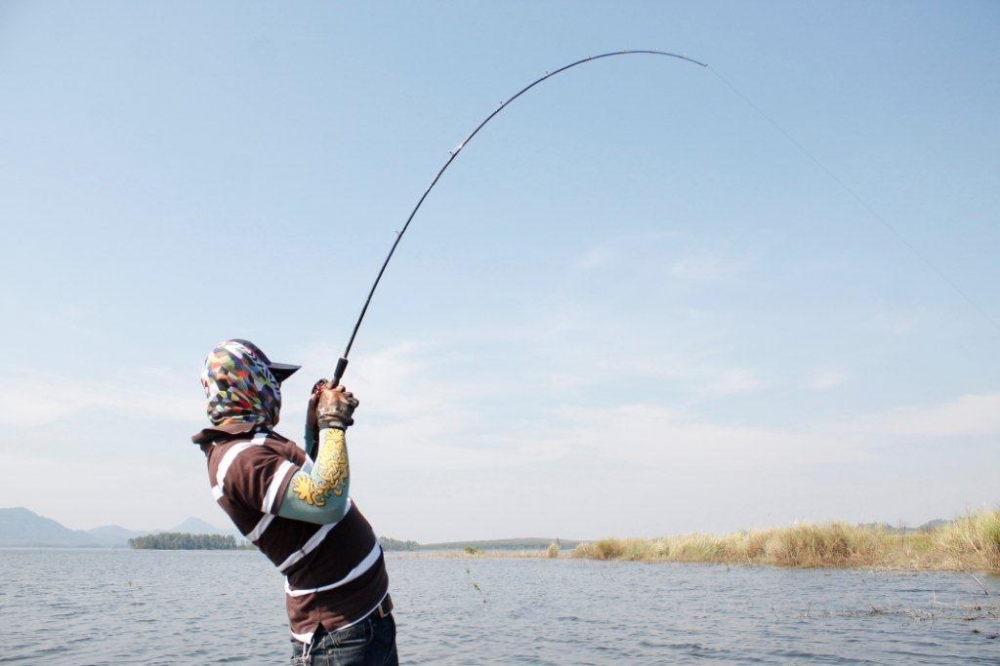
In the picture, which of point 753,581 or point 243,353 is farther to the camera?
point 753,581

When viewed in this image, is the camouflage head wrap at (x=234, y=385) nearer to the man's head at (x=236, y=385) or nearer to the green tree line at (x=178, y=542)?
the man's head at (x=236, y=385)

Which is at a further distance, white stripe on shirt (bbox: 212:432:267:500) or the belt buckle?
the belt buckle

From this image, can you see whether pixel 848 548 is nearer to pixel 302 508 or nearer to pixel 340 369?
pixel 340 369

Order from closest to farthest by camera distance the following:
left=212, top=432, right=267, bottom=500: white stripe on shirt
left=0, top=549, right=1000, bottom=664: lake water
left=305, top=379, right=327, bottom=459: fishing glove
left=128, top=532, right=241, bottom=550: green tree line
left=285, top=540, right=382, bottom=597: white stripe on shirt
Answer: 1. left=212, top=432, right=267, bottom=500: white stripe on shirt
2. left=285, top=540, right=382, bottom=597: white stripe on shirt
3. left=305, top=379, right=327, bottom=459: fishing glove
4. left=0, top=549, right=1000, bottom=664: lake water
5. left=128, top=532, right=241, bottom=550: green tree line

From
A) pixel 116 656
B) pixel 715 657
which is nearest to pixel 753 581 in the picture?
pixel 715 657

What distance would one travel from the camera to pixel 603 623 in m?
14.1

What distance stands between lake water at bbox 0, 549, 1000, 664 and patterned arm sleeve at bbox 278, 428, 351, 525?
339 inches

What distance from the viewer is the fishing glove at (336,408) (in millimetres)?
2992

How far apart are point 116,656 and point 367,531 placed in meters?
11.2

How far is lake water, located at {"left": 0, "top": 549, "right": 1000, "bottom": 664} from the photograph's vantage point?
10.3 m

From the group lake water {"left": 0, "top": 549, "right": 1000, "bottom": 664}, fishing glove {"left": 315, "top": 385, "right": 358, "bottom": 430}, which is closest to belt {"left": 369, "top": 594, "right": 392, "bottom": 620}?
fishing glove {"left": 315, "top": 385, "right": 358, "bottom": 430}

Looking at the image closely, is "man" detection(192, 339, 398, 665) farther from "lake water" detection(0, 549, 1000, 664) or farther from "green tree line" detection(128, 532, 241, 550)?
"green tree line" detection(128, 532, 241, 550)

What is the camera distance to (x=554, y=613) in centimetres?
1611

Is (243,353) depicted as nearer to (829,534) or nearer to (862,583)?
(862,583)
